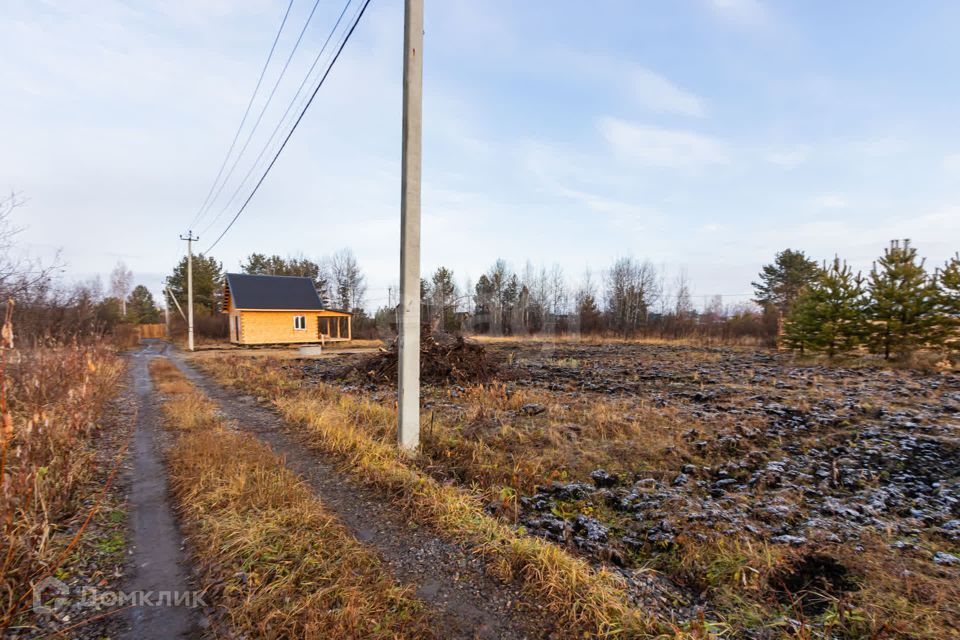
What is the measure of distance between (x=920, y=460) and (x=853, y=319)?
12.6m

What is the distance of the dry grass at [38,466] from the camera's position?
7.23ft

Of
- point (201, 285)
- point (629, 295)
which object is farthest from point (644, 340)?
point (201, 285)

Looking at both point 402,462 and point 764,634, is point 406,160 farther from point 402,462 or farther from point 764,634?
point 764,634

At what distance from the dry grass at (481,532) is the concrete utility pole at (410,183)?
1029 millimetres

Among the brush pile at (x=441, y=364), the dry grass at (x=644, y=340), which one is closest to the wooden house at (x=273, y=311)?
the dry grass at (x=644, y=340)

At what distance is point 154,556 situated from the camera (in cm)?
278

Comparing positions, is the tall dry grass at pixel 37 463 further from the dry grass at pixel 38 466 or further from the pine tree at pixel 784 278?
the pine tree at pixel 784 278

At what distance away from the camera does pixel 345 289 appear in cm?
4641

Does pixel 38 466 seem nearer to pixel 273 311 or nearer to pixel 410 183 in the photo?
pixel 410 183

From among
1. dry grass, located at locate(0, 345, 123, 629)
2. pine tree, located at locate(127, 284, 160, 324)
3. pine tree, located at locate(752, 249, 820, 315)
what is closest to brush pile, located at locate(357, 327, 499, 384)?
dry grass, located at locate(0, 345, 123, 629)

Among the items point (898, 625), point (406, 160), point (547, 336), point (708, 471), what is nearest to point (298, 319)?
point (547, 336)

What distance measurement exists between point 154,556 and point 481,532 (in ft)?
7.50

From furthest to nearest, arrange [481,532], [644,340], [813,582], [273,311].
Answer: [644,340]
[273,311]
[481,532]
[813,582]

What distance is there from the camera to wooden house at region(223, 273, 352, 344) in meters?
24.5
